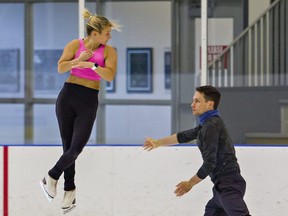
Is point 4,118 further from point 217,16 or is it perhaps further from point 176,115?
point 217,16

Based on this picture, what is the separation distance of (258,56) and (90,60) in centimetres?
273

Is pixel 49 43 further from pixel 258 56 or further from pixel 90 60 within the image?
pixel 90 60

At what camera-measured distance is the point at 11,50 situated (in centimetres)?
780

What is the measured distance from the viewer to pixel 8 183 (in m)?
7.27

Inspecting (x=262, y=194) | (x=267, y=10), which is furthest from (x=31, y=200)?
(x=267, y=10)

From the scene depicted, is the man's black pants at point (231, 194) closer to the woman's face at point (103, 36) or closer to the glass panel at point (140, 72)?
the woman's face at point (103, 36)

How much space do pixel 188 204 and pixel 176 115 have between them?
952 mm

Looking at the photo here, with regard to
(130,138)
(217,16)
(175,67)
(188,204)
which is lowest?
(188,204)

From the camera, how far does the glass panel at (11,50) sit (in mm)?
7793

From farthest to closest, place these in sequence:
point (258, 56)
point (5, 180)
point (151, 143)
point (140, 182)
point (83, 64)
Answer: point (258, 56) → point (5, 180) → point (140, 182) → point (151, 143) → point (83, 64)

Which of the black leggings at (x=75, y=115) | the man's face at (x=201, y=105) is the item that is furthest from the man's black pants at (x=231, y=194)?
the black leggings at (x=75, y=115)

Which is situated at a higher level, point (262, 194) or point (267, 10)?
point (267, 10)

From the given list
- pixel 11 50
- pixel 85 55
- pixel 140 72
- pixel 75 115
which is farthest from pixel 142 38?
pixel 85 55

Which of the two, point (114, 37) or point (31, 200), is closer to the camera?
point (31, 200)
